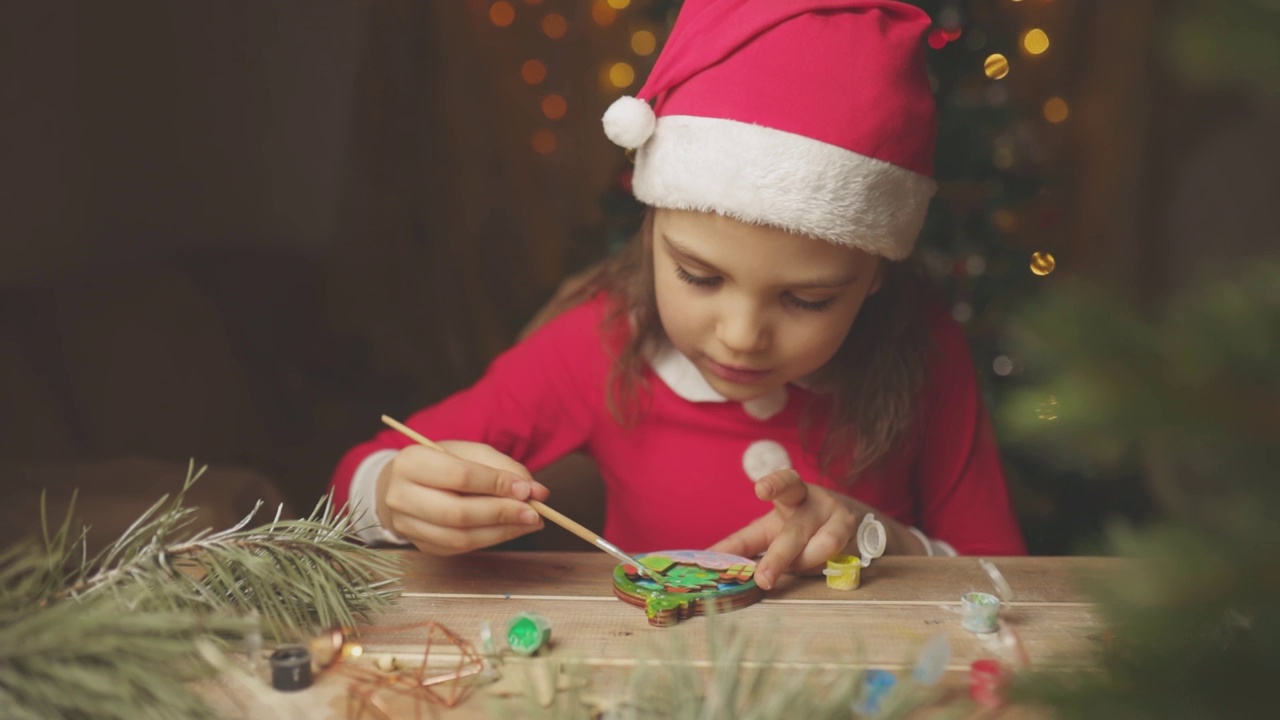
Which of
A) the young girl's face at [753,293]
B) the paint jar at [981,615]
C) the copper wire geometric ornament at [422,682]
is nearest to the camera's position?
the copper wire geometric ornament at [422,682]

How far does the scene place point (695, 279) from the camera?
1.07m

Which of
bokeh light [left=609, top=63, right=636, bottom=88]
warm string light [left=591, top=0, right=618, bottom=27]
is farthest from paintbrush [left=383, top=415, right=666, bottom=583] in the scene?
warm string light [left=591, top=0, right=618, bottom=27]

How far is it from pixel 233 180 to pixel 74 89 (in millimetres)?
535

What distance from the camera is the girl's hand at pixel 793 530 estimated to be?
88 cm

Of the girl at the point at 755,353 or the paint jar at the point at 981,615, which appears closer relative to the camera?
the paint jar at the point at 981,615

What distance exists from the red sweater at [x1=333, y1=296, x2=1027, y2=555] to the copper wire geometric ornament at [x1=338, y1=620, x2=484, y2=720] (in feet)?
1.95

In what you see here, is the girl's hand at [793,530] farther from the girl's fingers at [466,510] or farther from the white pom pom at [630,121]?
the white pom pom at [630,121]

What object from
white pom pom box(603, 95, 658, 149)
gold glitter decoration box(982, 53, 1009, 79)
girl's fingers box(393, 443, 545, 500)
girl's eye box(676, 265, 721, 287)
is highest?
gold glitter decoration box(982, 53, 1009, 79)

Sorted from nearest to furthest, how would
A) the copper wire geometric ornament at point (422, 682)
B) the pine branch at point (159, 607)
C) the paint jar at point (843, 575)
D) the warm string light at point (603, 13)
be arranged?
the pine branch at point (159, 607) → the copper wire geometric ornament at point (422, 682) → the paint jar at point (843, 575) → the warm string light at point (603, 13)

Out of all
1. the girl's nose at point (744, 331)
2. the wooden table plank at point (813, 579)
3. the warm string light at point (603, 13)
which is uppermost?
the warm string light at point (603, 13)

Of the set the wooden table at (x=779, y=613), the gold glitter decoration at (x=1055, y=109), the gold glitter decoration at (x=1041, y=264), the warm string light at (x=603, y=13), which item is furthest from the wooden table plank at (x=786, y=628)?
the warm string light at (x=603, y=13)

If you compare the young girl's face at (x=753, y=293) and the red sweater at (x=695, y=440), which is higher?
the young girl's face at (x=753, y=293)

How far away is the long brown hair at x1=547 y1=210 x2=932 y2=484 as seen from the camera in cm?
128

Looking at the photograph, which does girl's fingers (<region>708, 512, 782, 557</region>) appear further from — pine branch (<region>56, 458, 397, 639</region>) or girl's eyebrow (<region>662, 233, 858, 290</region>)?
pine branch (<region>56, 458, 397, 639</region>)
